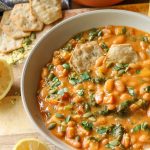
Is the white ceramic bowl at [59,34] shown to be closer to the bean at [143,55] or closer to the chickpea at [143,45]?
the chickpea at [143,45]

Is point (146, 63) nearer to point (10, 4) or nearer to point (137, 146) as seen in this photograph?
point (137, 146)

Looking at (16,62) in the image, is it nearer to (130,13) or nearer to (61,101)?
(61,101)

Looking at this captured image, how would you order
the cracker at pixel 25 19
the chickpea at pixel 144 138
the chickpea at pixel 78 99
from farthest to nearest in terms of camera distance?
1. the cracker at pixel 25 19
2. the chickpea at pixel 78 99
3. the chickpea at pixel 144 138

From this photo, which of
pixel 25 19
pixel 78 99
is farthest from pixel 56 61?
pixel 25 19

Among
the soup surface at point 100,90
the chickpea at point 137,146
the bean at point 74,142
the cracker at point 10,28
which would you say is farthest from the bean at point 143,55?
the cracker at point 10,28

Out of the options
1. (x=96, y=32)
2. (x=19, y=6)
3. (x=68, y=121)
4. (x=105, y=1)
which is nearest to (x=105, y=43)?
(x=96, y=32)

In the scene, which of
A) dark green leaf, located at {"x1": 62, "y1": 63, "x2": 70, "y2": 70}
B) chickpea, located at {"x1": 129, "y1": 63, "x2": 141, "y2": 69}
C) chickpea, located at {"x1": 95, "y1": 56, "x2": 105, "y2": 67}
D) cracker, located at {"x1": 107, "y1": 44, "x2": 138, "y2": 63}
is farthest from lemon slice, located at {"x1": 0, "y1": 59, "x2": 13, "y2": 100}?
chickpea, located at {"x1": 129, "y1": 63, "x2": 141, "y2": 69}
